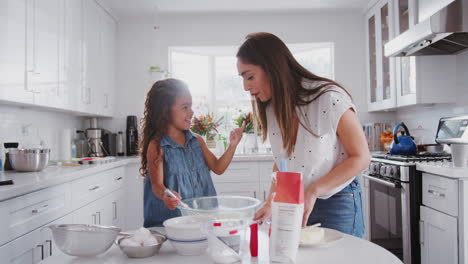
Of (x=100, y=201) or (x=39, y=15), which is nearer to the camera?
(x=39, y=15)

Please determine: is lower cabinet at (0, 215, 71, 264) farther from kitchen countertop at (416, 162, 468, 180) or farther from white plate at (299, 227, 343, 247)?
kitchen countertop at (416, 162, 468, 180)

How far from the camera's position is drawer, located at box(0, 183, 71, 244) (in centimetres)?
154

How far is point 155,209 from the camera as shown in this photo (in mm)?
1578

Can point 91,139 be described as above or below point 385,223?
above

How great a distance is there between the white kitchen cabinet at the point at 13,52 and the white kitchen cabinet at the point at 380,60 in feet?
9.16

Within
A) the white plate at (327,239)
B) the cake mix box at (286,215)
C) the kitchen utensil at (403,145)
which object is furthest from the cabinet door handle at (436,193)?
the cake mix box at (286,215)

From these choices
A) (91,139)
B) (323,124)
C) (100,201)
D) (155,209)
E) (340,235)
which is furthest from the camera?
(91,139)

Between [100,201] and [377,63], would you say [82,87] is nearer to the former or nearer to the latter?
[100,201]

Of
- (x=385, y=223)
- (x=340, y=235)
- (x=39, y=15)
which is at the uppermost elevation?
(x=39, y=15)

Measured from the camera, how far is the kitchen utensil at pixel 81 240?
2.74 ft

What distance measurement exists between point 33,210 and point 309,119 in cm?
137

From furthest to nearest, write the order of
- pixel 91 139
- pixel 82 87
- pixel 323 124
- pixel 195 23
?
pixel 195 23 → pixel 91 139 → pixel 82 87 → pixel 323 124

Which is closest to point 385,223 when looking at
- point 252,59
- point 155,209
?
point 155,209

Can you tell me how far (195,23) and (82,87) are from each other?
142 centimetres
